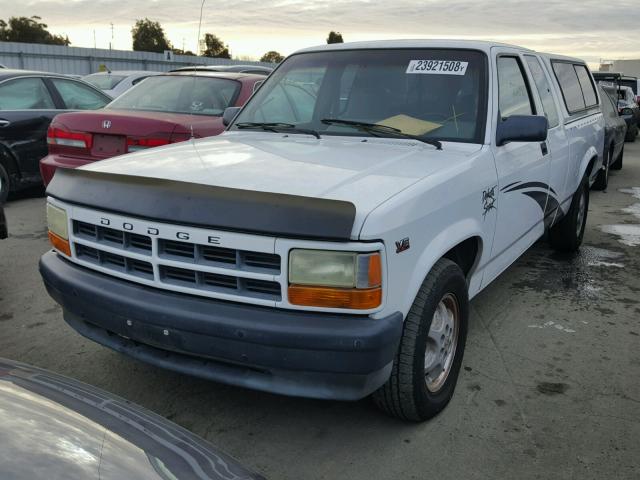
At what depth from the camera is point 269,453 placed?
9.46 ft

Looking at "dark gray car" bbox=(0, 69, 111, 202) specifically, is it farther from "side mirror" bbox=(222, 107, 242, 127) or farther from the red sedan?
"side mirror" bbox=(222, 107, 242, 127)

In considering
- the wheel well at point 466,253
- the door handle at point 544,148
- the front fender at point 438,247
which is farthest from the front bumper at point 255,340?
the door handle at point 544,148

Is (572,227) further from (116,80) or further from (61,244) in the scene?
(116,80)

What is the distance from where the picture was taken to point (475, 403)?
10.9ft

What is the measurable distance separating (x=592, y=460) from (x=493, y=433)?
43 cm

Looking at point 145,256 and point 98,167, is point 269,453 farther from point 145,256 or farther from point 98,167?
point 98,167

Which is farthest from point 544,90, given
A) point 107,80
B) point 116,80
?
point 107,80

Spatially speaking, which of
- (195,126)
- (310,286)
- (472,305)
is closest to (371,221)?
(310,286)

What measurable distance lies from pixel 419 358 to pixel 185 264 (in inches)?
41.8

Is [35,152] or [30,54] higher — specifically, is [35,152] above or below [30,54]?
below

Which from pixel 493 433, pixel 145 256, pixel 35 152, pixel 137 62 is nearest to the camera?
pixel 145 256

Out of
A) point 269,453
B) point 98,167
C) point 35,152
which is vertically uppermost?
point 98,167

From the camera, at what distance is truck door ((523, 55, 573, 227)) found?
4.69m

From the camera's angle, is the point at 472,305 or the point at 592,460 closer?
the point at 592,460
